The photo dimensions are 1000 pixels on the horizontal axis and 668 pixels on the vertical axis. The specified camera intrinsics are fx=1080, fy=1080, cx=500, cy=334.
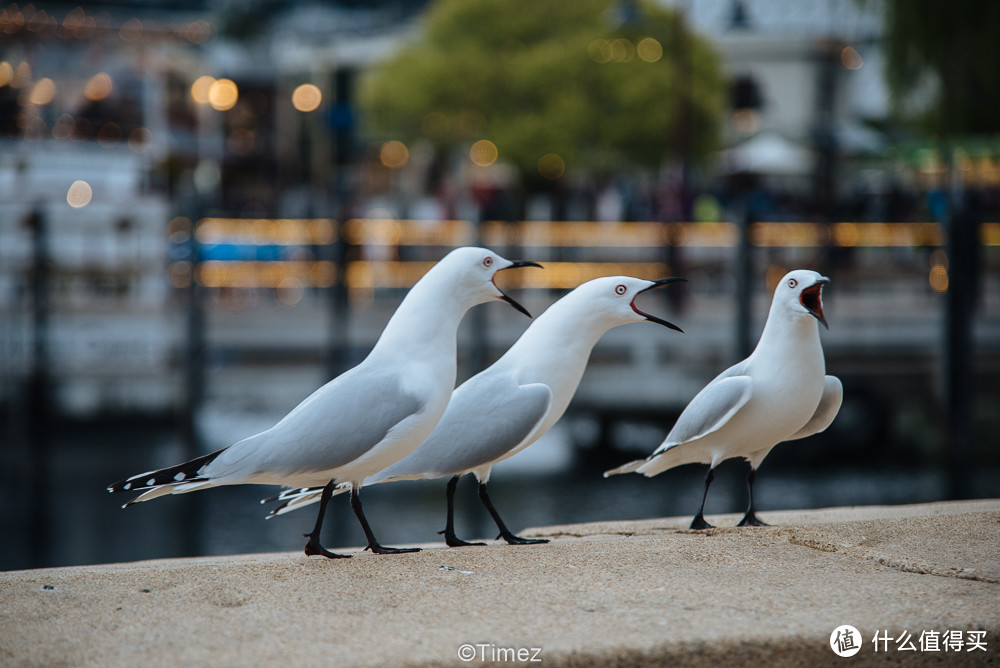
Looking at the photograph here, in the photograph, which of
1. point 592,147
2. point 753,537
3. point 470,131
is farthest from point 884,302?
point 470,131

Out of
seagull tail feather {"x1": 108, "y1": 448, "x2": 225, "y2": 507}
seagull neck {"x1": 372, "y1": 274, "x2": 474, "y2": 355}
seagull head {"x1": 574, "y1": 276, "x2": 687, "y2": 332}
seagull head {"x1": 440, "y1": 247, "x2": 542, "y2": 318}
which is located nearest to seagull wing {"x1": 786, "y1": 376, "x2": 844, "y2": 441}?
seagull head {"x1": 574, "y1": 276, "x2": 687, "y2": 332}

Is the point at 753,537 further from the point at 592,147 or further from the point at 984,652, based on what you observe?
the point at 592,147

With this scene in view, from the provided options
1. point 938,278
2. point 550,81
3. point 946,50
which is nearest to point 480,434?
point 938,278

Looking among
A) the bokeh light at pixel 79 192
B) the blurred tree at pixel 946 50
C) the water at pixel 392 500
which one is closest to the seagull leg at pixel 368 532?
the water at pixel 392 500

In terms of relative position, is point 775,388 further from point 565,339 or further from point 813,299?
point 565,339

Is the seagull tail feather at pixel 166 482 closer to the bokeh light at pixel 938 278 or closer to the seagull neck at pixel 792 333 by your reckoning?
the seagull neck at pixel 792 333

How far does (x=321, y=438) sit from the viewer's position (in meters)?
2.86

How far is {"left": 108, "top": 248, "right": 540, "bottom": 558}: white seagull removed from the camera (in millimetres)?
2834

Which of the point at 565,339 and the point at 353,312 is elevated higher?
the point at 565,339

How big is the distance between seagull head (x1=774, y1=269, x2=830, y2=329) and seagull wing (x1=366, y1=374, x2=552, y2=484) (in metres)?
0.75

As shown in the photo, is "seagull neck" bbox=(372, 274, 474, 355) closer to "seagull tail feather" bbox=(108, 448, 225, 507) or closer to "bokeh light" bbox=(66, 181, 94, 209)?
"seagull tail feather" bbox=(108, 448, 225, 507)

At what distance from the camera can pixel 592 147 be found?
2633 centimetres

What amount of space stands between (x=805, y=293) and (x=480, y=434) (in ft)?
3.34

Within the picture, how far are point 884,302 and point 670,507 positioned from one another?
3.28 m
